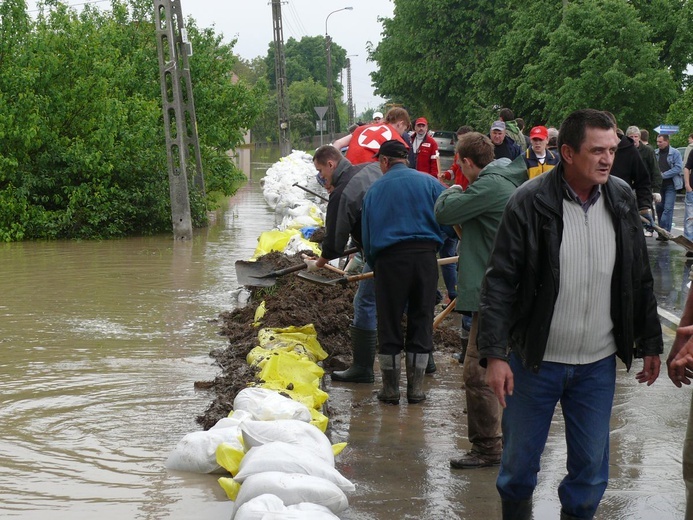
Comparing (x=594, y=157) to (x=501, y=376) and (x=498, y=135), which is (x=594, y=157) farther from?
(x=498, y=135)

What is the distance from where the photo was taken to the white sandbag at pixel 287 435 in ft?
17.6

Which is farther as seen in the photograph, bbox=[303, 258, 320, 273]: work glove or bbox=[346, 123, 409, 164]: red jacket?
bbox=[346, 123, 409, 164]: red jacket

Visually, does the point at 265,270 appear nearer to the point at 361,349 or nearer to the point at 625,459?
the point at 361,349

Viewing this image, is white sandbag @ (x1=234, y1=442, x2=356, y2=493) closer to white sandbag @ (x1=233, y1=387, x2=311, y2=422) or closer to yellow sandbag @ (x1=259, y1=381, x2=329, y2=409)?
white sandbag @ (x1=233, y1=387, x2=311, y2=422)

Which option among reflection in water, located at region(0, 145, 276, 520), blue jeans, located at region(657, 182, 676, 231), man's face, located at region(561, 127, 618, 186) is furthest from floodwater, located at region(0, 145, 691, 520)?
blue jeans, located at region(657, 182, 676, 231)

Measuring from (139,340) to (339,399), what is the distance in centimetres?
300

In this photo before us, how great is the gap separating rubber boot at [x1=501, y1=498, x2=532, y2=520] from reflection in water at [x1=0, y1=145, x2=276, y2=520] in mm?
1399

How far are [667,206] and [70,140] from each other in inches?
423

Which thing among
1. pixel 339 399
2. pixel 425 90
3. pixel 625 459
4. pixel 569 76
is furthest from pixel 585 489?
pixel 425 90

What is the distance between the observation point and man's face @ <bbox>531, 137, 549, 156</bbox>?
11.2m

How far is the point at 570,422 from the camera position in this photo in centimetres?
430

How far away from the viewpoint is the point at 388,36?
57375mm

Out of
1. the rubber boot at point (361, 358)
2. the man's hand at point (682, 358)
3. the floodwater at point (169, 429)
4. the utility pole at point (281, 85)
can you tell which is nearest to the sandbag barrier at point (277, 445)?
the floodwater at point (169, 429)

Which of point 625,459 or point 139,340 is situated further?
point 139,340
